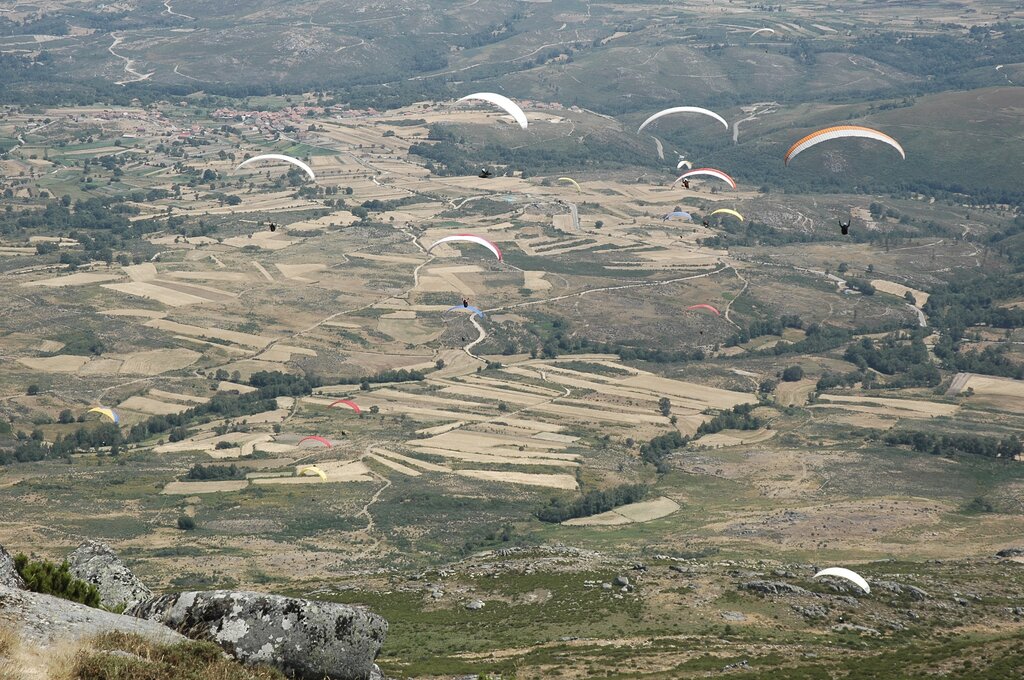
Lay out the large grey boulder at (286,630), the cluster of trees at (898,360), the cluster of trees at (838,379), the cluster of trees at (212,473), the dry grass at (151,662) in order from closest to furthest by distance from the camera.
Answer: the dry grass at (151,662) < the large grey boulder at (286,630) < the cluster of trees at (212,473) < the cluster of trees at (838,379) < the cluster of trees at (898,360)

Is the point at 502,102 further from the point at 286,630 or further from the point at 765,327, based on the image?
the point at 765,327

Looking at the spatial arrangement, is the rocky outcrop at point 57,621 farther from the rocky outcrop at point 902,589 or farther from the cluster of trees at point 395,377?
the cluster of trees at point 395,377

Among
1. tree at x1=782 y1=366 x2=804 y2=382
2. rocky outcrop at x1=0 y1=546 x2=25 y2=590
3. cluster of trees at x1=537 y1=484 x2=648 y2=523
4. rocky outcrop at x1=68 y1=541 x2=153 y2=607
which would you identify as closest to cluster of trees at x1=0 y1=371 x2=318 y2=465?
cluster of trees at x1=537 y1=484 x2=648 y2=523

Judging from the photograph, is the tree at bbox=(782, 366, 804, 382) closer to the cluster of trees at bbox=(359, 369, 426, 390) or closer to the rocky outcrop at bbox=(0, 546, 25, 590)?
the cluster of trees at bbox=(359, 369, 426, 390)

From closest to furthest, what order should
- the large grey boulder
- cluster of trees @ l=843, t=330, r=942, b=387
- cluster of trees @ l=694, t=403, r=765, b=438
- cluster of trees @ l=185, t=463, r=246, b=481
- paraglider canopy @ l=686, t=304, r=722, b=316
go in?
the large grey boulder, cluster of trees @ l=185, t=463, r=246, b=481, cluster of trees @ l=694, t=403, r=765, b=438, paraglider canopy @ l=686, t=304, r=722, b=316, cluster of trees @ l=843, t=330, r=942, b=387

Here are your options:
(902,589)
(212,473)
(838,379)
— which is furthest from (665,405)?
(902,589)

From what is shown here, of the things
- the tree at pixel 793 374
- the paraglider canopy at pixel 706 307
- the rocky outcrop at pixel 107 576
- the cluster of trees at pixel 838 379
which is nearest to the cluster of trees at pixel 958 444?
the cluster of trees at pixel 838 379

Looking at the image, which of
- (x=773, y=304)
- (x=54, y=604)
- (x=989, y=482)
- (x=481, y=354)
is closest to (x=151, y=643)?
(x=54, y=604)
